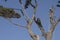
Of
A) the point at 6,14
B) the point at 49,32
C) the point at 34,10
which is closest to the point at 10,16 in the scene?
the point at 6,14

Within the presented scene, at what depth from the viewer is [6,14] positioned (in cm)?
2338

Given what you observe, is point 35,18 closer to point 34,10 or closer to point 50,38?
point 34,10

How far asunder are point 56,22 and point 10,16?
14.4 feet

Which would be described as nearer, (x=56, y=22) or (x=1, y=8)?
(x=56, y=22)

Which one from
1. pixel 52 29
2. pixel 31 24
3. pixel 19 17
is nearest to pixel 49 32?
pixel 52 29

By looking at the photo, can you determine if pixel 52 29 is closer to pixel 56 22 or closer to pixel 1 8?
pixel 56 22

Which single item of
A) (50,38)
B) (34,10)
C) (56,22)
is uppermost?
(34,10)

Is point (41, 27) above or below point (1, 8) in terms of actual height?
below

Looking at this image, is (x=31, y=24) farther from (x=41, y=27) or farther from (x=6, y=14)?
(x=6, y=14)

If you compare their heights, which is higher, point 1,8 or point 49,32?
point 1,8

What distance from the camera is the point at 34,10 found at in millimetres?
23234

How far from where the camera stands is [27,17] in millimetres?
22938

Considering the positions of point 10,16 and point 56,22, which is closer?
point 56,22

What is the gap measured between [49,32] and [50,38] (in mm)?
520
